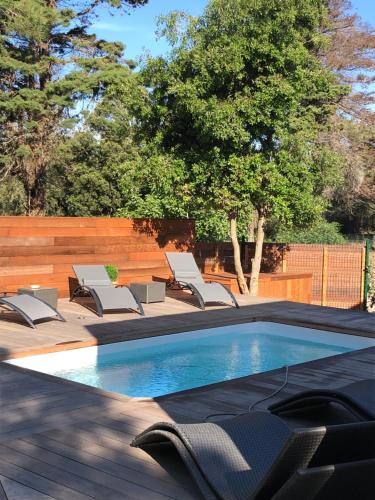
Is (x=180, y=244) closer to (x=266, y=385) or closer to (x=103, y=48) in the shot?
(x=266, y=385)

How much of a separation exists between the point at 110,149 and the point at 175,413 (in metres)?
19.1

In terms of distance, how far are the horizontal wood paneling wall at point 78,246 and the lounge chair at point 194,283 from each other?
3.88 ft

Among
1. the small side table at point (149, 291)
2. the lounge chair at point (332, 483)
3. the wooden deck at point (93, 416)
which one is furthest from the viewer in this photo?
the small side table at point (149, 291)

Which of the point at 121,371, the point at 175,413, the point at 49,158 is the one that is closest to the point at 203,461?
the point at 175,413

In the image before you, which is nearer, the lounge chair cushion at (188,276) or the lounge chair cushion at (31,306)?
the lounge chair cushion at (31,306)

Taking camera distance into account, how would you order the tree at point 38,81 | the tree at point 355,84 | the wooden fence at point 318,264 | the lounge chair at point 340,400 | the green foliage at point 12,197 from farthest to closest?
the tree at point 355,84, the green foliage at point 12,197, the tree at point 38,81, the wooden fence at point 318,264, the lounge chair at point 340,400

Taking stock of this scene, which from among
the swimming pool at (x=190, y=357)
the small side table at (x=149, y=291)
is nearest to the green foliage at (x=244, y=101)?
the small side table at (x=149, y=291)

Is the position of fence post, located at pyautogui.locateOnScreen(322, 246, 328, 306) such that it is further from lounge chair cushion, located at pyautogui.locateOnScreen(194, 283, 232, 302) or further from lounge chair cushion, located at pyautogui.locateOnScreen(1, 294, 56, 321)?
lounge chair cushion, located at pyautogui.locateOnScreen(1, 294, 56, 321)

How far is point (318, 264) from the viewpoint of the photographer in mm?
13391

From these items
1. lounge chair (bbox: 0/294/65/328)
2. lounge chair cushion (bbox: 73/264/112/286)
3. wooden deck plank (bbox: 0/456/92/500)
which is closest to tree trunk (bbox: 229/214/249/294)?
lounge chair cushion (bbox: 73/264/112/286)

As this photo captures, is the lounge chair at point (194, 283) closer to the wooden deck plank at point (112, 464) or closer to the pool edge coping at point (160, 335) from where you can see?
the pool edge coping at point (160, 335)

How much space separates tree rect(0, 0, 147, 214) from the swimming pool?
1352 cm

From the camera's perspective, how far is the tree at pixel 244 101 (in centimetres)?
1061

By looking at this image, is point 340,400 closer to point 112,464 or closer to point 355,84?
point 112,464
